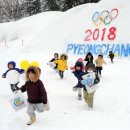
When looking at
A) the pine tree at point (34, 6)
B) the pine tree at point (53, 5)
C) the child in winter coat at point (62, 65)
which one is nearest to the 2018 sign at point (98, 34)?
the child in winter coat at point (62, 65)

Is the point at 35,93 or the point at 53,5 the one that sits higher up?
the point at 53,5

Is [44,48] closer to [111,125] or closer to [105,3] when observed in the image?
[105,3]

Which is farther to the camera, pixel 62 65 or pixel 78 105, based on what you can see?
pixel 62 65

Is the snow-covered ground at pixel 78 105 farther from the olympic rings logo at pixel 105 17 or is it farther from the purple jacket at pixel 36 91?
the olympic rings logo at pixel 105 17

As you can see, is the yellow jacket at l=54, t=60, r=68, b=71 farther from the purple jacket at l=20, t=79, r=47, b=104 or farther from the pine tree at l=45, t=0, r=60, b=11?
the pine tree at l=45, t=0, r=60, b=11

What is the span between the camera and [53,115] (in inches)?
287

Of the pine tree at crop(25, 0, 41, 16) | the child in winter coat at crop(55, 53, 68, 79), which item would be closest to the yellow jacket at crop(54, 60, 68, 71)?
the child in winter coat at crop(55, 53, 68, 79)

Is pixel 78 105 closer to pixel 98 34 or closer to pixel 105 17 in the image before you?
pixel 98 34

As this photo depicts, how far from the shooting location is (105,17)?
20.4m

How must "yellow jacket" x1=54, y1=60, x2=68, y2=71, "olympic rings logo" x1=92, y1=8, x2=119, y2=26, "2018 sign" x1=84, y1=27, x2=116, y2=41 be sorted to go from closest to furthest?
1. "yellow jacket" x1=54, y1=60, x2=68, y2=71
2. "2018 sign" x1=84, y1=27, x2=116, y2=41
3. "olympic rings logo" x1=92, y1=8, x2=119, y2=26

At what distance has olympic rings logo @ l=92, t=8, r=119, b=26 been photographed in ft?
66.0

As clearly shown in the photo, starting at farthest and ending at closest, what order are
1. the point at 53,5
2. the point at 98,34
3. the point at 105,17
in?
the point at 53,5 < the point at 105,17 < the point at 98,34

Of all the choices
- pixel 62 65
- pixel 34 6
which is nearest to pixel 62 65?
pixel 62 65

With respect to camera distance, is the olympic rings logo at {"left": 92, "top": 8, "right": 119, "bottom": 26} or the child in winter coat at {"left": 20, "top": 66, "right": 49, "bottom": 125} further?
the olympic rings logo at {"left": 92, "top": 8, "right": 119, "bottom": 26}
